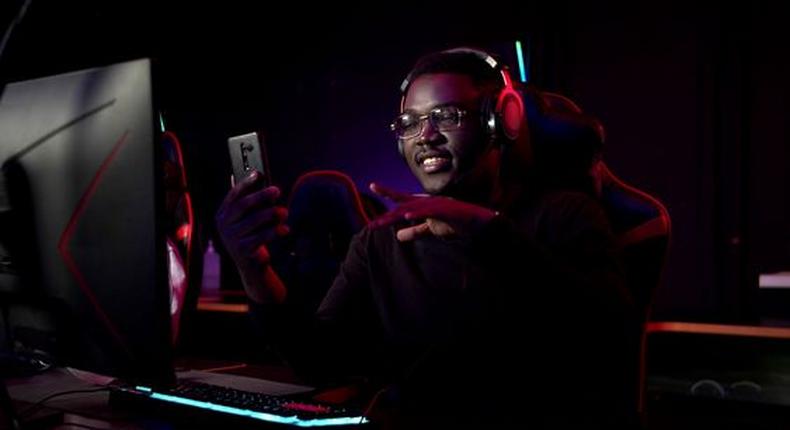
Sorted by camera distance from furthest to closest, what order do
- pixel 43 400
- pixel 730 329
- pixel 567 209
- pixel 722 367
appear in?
pixel 722 367, pixel 730 329, pixel 567 209, pixel 43 400

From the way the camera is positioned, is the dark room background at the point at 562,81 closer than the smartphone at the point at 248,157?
No

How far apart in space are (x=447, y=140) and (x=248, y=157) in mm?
449

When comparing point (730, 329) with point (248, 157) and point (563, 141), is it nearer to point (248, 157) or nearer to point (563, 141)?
point (563, 141)

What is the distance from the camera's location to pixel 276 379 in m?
1.50

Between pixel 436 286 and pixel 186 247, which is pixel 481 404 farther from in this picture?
pixel 186 247

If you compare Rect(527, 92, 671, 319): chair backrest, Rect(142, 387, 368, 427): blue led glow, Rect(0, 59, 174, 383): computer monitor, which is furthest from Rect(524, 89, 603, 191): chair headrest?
Rect(0, 59, 174, 383): computer monitor

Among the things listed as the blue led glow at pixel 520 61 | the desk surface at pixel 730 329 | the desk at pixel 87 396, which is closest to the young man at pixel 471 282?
the desk at pixel 87 396

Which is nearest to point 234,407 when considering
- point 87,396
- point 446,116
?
point 87,396

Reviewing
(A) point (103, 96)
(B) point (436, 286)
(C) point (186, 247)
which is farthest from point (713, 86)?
(A) point (103, 96)

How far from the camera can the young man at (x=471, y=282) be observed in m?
1.10

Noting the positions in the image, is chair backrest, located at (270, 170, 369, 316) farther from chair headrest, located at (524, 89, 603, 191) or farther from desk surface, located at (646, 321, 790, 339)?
chair headrest, located at (524, 89, 603, 191)

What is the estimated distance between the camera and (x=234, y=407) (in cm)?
103

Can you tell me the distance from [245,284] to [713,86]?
2491mm

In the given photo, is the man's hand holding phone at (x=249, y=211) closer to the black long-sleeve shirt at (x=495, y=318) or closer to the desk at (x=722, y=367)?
the black long-sleeve shirt at (x=495, y=318)
